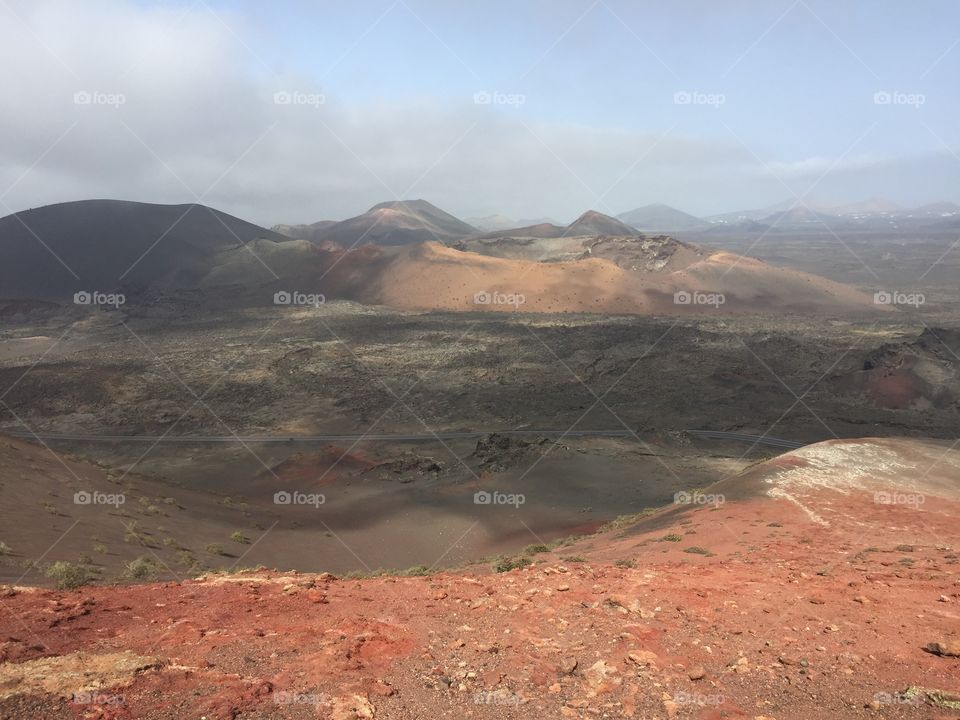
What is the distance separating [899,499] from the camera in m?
17.6

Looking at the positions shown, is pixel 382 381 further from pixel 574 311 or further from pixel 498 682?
pixel 498 682

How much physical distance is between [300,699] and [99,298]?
9458cm

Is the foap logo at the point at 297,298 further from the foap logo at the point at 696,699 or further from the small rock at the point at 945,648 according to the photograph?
the small rock at the point at 945,648

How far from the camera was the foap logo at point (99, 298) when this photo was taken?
268 feet

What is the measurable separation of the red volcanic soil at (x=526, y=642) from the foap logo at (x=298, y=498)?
13.6 meters

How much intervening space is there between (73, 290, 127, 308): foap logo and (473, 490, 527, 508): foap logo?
74074 millimetres

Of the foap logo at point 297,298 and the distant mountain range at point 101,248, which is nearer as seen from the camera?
the foap logo at point 297,298

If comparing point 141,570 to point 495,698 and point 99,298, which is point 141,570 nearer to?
point 495,698

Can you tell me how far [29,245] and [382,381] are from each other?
8822cm

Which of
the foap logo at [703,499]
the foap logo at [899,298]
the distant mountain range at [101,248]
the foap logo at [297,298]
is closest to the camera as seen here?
the foap logo at [703,499]

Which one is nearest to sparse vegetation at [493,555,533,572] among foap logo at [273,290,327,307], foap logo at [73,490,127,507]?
foap logo at [73,490,127,507]

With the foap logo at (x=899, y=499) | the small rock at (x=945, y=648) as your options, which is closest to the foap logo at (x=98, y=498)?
the small rock at (x=945, y=648)

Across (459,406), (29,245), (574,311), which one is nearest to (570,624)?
(459,406)

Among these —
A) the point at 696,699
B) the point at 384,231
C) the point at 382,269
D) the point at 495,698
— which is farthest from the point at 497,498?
the point at 384,231
